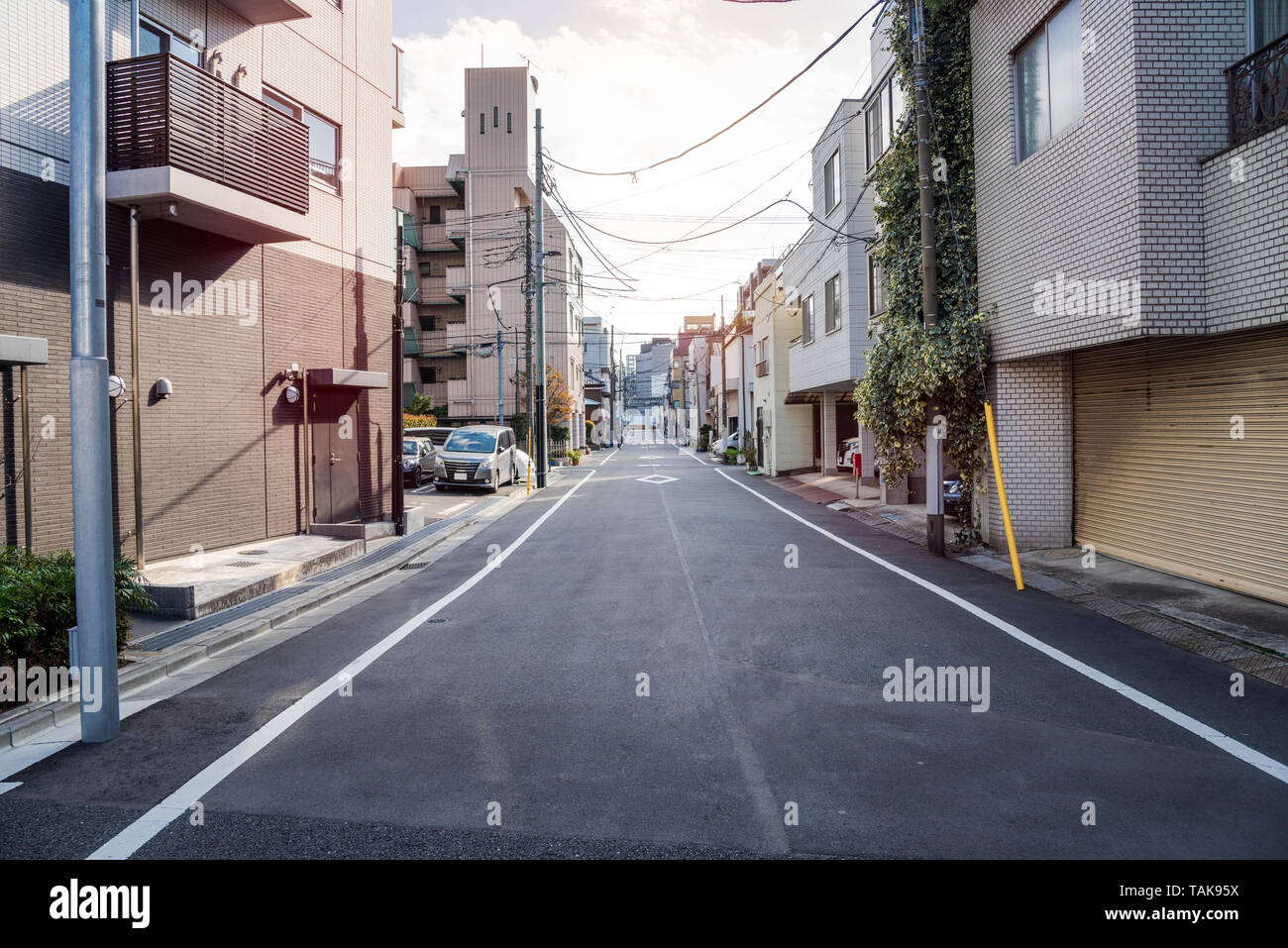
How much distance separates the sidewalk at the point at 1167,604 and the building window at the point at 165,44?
13.0m

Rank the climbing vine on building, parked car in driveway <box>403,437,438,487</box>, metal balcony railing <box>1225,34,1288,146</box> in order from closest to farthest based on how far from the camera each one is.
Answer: metal balcony railing <box>1225,34,1288,146</box>, the climbing vine on building, parked car in driveway <box>403,437,438,487</box>

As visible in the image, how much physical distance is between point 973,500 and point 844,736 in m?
9.18

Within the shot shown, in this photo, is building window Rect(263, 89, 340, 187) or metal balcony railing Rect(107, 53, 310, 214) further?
building window Rect(263, 89, 340, 187)

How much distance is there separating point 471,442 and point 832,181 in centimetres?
1382

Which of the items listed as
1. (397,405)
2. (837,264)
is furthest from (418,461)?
(837,264)

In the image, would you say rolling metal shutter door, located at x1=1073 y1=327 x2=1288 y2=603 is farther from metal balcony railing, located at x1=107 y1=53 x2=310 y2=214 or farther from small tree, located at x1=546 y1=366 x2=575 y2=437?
small tree, located at x1=546 y1=366 x2=575 y2=437

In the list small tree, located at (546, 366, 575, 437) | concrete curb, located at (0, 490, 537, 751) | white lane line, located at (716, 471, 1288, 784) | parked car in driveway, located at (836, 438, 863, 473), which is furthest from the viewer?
small tree, located at (546, 366, 575, 437)

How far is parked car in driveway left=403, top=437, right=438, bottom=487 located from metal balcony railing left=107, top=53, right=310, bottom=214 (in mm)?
15316

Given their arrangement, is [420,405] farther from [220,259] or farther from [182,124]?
[182,124]

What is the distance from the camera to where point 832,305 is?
23844 mm

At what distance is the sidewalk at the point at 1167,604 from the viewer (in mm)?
6605

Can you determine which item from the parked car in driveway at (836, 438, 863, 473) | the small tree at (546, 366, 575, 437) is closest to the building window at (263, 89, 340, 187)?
the parked car in driveway at (836, 438, 863, 473)

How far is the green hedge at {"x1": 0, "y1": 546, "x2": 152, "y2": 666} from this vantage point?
576 cm
